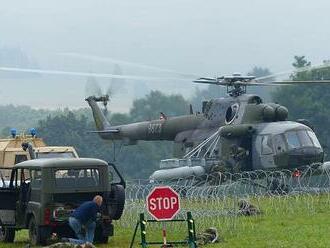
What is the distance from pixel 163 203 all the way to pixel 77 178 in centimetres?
425

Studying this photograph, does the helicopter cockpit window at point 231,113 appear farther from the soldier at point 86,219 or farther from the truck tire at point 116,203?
the soldier at point 86,219

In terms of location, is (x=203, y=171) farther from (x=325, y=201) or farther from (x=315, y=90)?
(x=315, y=90)

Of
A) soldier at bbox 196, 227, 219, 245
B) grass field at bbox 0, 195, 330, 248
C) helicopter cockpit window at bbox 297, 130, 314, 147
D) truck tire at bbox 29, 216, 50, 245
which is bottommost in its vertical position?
grass field at bbox 0, 195, 330, 248

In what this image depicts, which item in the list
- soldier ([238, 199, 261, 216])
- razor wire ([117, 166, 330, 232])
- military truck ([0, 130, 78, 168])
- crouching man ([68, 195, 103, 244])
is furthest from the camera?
military truck ([0, 130, 78, 168])

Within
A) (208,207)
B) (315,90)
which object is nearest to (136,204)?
(208,207)

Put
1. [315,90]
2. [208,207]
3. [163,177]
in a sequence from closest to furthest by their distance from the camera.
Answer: [208,207] < [163,177] < [315,90]

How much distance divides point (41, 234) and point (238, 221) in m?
6.23

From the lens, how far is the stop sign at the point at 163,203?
17.5 m

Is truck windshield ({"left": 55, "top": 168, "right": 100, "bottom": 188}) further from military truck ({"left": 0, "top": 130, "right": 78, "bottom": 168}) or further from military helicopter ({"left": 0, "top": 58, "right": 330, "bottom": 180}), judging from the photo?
military helicopter ({"left": 0, "top": 58, "right": 330, "bottom": 180})

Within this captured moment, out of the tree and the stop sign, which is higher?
the tree

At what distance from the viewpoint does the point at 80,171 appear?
21.5m

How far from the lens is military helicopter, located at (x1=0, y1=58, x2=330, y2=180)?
1394 inches

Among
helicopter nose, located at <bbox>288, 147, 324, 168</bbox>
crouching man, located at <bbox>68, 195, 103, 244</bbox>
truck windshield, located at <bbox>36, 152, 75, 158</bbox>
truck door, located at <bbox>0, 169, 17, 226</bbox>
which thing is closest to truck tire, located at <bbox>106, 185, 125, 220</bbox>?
crouching man, located at <bbox>68, 195, 103, 244</bbox>

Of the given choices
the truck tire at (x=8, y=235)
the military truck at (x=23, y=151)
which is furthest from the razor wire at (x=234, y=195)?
the military truck at (x=23, y=151)
